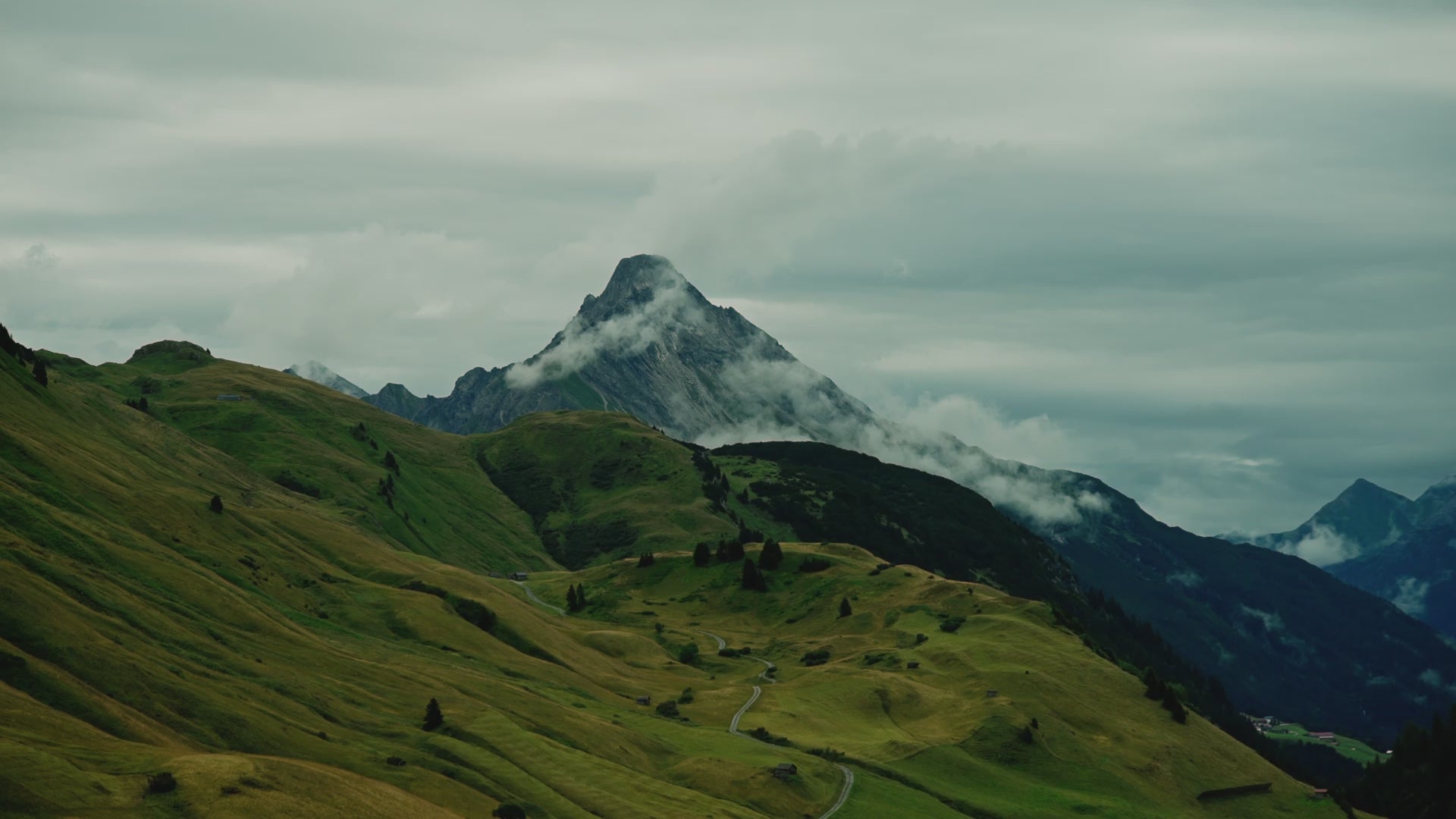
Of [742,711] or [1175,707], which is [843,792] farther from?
[1175,707]

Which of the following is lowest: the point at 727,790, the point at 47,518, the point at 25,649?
the point at 727,790

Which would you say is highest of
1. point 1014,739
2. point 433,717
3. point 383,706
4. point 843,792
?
point 1014,739

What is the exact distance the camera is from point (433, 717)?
350 feet

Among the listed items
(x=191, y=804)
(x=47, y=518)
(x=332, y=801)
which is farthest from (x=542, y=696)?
(x=191, y=804)

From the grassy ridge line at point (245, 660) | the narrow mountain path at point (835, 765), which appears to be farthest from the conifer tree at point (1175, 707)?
the grassy ridge line at point (245, 660)

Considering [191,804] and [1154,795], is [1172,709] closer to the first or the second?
[1154,795]

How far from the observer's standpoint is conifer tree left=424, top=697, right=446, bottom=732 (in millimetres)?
106250

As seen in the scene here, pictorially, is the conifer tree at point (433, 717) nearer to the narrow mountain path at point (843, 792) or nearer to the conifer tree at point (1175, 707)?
the narrow mountain path at point (843, 792)

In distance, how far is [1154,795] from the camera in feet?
533

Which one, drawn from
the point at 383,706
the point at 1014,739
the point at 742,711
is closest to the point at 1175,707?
the point at 1014,739

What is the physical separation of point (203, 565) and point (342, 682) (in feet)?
106

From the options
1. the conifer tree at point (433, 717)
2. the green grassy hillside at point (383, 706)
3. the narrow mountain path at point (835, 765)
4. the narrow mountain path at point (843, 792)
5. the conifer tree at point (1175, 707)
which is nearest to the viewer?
the green grassy hillside at point (383, 706)

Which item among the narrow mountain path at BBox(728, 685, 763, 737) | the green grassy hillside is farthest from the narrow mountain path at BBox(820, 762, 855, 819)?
the narrow mountain path at BBox(728, 685, 763, 737)

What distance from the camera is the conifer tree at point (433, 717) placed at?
106 metres
